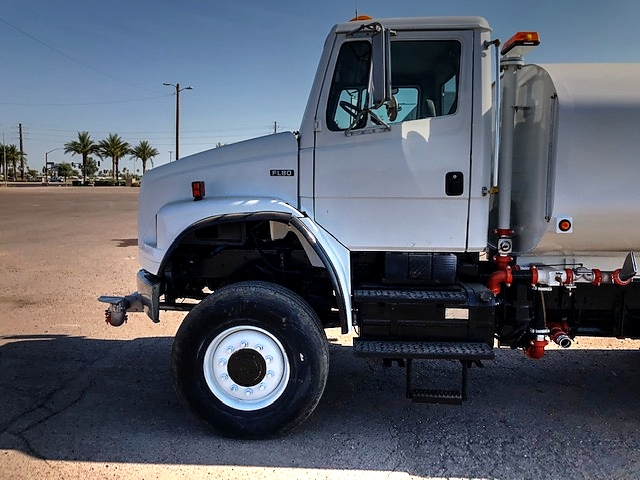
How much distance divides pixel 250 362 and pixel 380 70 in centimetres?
218

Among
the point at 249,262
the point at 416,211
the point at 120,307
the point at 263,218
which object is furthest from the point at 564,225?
the point at 120,307

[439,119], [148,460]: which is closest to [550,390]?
[439,119]

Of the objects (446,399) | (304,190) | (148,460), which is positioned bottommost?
(148,460)

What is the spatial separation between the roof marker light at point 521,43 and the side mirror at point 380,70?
103cm

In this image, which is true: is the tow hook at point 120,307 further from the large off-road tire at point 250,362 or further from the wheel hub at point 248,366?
the wheel hub at point 248,366

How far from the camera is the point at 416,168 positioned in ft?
12.8

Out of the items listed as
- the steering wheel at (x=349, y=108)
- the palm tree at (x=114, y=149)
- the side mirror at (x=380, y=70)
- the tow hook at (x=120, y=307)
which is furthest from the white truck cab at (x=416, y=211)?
the palm tree at (x=114, y=149)

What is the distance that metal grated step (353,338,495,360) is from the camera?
3.75 metres

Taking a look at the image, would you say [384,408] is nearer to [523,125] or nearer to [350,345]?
[350,345]

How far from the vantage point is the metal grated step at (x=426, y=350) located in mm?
3750

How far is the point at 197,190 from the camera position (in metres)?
4.14

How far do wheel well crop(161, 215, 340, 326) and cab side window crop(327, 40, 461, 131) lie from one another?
1023 millimetres

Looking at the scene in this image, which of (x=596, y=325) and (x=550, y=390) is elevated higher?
(x=596, y=325)

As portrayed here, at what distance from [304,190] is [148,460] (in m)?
2.15
